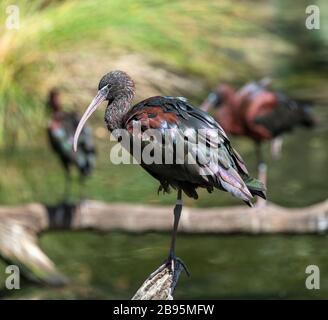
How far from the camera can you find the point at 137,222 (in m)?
5.40

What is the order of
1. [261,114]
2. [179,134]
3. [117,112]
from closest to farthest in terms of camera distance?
[179,134] → [117,112] → [261,114]

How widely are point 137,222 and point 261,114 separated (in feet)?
4.63

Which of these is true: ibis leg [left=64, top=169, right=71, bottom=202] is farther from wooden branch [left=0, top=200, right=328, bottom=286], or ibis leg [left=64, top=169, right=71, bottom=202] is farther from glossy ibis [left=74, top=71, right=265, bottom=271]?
glossy ibis [left=74, top=71, right=265, bottom=271]

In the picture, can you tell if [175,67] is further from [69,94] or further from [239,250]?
[239,250]

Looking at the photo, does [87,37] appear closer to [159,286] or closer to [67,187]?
[67,187]

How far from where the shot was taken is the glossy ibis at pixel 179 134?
128 inches

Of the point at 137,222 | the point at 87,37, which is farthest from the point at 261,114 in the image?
the point at 137,222

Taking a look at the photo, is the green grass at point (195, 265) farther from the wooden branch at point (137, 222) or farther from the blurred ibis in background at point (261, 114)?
the blurred ibis in background at point (261, 114)

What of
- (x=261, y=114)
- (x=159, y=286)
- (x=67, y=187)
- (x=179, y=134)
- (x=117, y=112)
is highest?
(x=261, y=114)

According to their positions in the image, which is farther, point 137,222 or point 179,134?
point 137,222

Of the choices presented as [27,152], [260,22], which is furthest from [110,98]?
[260,22]

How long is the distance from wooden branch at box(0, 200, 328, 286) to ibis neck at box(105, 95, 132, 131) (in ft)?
6.20

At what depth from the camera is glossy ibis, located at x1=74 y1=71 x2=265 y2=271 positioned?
10.7ft

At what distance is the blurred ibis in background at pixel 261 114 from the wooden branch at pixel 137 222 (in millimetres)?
1057
